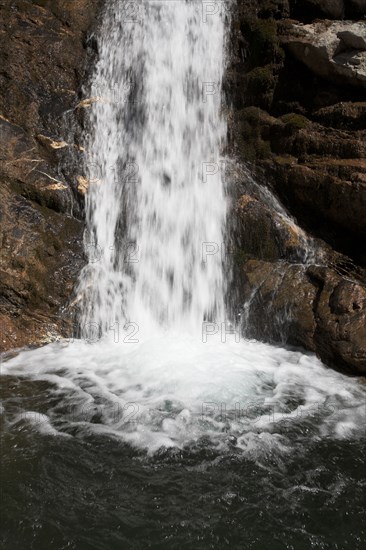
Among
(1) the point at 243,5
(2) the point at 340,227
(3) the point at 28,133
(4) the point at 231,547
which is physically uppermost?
(1) the point at 243,5

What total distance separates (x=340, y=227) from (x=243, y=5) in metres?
4.54

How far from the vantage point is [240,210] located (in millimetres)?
8125

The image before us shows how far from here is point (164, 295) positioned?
7.89 m

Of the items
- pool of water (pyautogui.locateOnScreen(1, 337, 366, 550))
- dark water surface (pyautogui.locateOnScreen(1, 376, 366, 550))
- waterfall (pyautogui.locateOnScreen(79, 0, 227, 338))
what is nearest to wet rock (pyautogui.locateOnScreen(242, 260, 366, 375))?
pool of water (pyautogui.locateOnScreen(1, 337, 366, 550))

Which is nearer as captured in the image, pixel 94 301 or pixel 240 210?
pixel 94 301

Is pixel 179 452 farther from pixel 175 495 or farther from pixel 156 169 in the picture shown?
pixel 156 169

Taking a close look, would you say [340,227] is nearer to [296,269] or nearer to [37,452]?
[296,269]

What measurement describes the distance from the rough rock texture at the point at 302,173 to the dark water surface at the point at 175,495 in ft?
8.25

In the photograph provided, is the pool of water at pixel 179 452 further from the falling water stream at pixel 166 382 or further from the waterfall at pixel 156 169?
the waterfall at pixel 156 169

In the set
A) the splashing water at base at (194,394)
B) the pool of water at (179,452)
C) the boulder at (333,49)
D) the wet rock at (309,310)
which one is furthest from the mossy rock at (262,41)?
the pool of water at (179,452)

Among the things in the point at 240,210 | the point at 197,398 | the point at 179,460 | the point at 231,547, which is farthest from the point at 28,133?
the point at 231,547

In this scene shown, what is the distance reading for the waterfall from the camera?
25.6 feet

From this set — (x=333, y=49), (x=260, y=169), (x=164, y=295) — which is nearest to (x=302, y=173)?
(x=260, y=169)

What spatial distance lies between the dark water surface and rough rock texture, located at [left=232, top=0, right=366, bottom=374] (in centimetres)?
251
